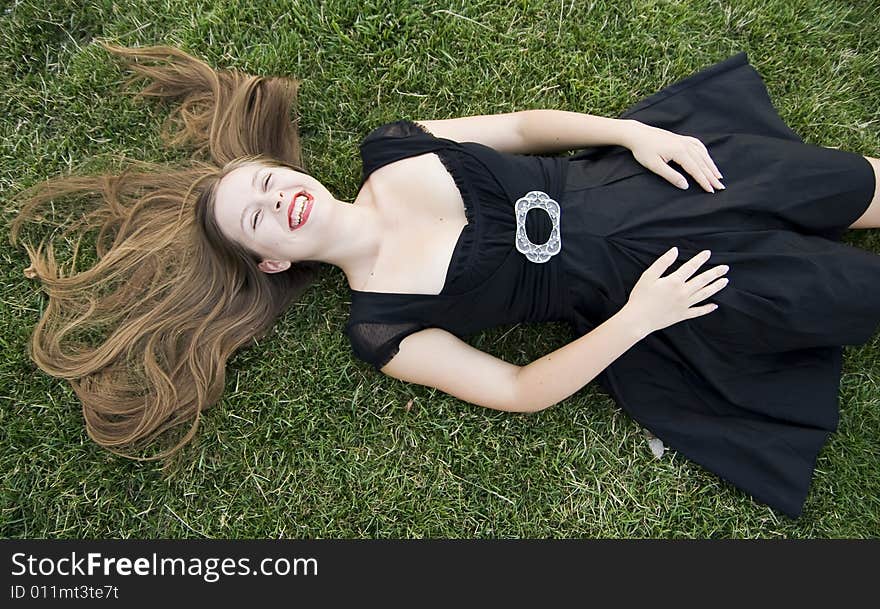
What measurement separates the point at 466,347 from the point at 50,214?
225 cm

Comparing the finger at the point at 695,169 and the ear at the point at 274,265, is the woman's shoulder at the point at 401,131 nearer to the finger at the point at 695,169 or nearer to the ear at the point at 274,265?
the ear at the point at 274,265

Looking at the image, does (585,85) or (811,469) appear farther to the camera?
(585,85)

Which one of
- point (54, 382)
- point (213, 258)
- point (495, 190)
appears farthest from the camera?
point (54, 382)

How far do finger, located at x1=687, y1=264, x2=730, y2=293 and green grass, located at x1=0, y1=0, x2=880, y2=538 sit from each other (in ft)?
2.53

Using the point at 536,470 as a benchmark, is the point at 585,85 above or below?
above

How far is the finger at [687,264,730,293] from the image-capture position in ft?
7.97

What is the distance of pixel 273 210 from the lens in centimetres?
242

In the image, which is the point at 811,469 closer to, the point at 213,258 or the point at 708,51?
the point at 708,51

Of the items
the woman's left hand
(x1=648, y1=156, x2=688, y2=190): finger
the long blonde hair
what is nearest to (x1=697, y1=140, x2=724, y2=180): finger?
the woman's left hand

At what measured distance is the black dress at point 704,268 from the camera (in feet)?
8.07

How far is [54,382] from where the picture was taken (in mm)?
2973

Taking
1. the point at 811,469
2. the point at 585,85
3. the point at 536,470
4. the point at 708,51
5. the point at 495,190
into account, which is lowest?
the point at 536,470

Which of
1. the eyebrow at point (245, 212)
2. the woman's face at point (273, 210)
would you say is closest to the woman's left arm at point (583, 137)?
the woman's face at point (273, 210)

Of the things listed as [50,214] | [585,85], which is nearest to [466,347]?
[585,85]
